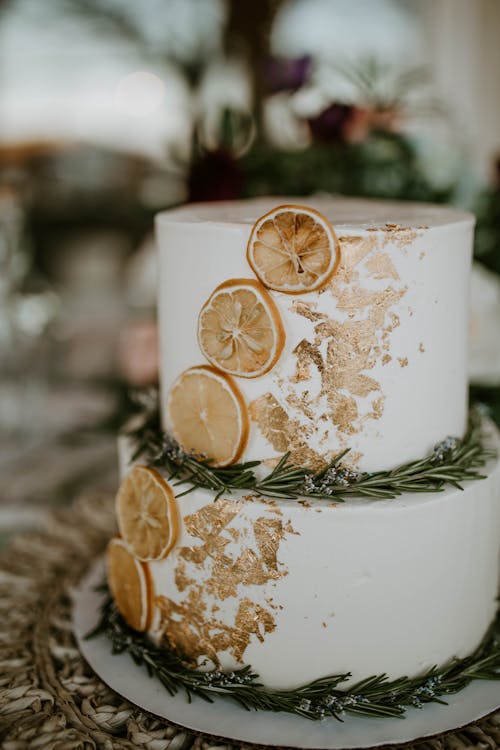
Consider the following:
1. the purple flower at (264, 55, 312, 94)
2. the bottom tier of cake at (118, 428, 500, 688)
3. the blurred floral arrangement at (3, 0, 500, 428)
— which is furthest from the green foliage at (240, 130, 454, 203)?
the bottom tier of cake at (118, 428, 500, 688)

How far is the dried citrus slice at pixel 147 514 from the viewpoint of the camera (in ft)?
3.31

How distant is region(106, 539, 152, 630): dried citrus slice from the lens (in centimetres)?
109

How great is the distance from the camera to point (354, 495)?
0.95 meters

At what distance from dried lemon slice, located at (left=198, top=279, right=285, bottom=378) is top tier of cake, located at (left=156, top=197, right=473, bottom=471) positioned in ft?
0.06

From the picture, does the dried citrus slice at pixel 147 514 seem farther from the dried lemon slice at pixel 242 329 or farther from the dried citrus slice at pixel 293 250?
the dried citrus slice at pixel 293 250

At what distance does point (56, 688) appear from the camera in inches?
40.9

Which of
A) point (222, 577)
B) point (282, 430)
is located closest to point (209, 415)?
point (282, 430)

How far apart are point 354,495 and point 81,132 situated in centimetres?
457

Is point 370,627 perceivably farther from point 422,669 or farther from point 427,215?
point 427,215

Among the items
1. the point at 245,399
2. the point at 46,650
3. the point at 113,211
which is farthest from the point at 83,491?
the point at 113,211

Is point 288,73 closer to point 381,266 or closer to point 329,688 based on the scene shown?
point 381,266

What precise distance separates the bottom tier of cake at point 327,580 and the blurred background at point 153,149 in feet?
1.78

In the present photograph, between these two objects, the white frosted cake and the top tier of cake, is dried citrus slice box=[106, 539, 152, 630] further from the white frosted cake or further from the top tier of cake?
the top tier of cake

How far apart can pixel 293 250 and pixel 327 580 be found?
0.42 meters
